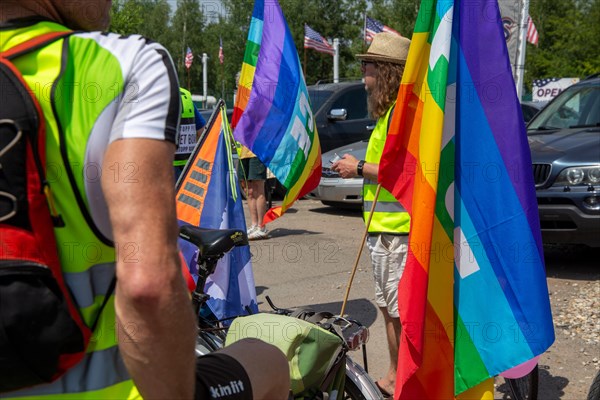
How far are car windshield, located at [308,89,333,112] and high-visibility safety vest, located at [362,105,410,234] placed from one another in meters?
9.17

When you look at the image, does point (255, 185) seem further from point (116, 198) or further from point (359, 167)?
point (116, 198)

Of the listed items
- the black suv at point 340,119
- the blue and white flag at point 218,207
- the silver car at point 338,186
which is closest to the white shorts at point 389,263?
the blue and white flag at point 218,207

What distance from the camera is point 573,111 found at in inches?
336

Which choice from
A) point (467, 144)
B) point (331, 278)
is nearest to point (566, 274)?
point (331, 278)

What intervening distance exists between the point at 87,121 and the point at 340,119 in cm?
1151

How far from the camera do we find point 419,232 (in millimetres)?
3348

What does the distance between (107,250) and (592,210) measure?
21.1ft

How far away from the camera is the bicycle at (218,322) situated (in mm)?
3150

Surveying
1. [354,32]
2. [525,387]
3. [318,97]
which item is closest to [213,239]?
[525,387]

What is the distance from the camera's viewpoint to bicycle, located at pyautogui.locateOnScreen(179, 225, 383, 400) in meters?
3.15

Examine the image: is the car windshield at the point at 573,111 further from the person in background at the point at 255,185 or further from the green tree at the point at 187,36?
the green tree at the point at 187,36

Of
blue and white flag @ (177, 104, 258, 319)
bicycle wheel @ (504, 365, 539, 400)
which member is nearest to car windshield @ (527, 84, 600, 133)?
bicycle wheel @ (504, 365, 539, 400)

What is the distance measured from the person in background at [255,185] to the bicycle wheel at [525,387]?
559 centimetres

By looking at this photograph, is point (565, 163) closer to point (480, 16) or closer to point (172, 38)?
point (480, 16)
